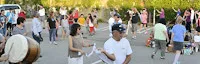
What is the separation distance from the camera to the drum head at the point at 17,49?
6.00m

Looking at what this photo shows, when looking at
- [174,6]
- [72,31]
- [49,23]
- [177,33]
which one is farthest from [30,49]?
[174,6]

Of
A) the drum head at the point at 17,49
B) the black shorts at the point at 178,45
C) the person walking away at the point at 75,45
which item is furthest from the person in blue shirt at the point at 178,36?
the drum head at the point at 17,49

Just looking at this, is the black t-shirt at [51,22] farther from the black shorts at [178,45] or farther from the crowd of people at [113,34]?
the black shorts at [178,45]

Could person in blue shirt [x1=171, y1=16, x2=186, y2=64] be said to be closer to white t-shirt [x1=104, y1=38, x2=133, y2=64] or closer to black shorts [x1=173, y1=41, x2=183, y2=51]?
black shorts [x1=173, y1=41, x2=183, y2=51]

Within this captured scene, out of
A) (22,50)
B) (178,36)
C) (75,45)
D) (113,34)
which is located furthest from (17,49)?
(178,36)

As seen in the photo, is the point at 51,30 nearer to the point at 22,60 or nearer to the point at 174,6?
the point at 22,60

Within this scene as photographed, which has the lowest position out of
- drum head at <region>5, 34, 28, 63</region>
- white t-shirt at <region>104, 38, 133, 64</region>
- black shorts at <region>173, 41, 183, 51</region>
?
black shorts at <region>173, 41, 183, 51</region>

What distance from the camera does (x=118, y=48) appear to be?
6.67 m

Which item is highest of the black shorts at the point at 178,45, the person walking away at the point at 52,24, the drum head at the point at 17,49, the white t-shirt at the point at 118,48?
the drum head at the point at 17,49

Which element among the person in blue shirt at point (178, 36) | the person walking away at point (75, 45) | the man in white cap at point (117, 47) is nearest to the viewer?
the man in white cap at point (117, 47)

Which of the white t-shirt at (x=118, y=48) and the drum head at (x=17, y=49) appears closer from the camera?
the drum head at (x=17, y=49)

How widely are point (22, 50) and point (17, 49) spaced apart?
4.3 inches

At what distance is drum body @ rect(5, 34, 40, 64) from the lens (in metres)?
6.00

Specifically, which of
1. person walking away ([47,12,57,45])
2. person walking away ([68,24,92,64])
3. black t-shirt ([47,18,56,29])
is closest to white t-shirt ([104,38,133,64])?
person walking away ([68,24,92,64])
